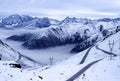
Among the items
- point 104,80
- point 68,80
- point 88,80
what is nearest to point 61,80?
point 68,80

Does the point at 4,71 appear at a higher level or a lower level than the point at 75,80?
higher

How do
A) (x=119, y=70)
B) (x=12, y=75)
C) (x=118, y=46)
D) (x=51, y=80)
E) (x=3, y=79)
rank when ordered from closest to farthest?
(x=3, y=79) → (x=12, y=75) → (x=51, y=80) → (x=119, y=70) → (x=118, y=46)

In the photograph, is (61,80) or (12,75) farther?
(61,80)

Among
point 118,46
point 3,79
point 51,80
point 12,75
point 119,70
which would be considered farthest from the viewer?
point 118,46

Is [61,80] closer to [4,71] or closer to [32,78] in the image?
[32,78]

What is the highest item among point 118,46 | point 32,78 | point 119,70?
point 32,78

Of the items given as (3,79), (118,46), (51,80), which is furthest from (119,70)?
(118,46)

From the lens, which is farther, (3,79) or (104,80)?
(104,80)

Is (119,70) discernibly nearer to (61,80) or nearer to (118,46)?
(61,80)

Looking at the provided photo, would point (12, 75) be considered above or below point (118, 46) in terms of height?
above
